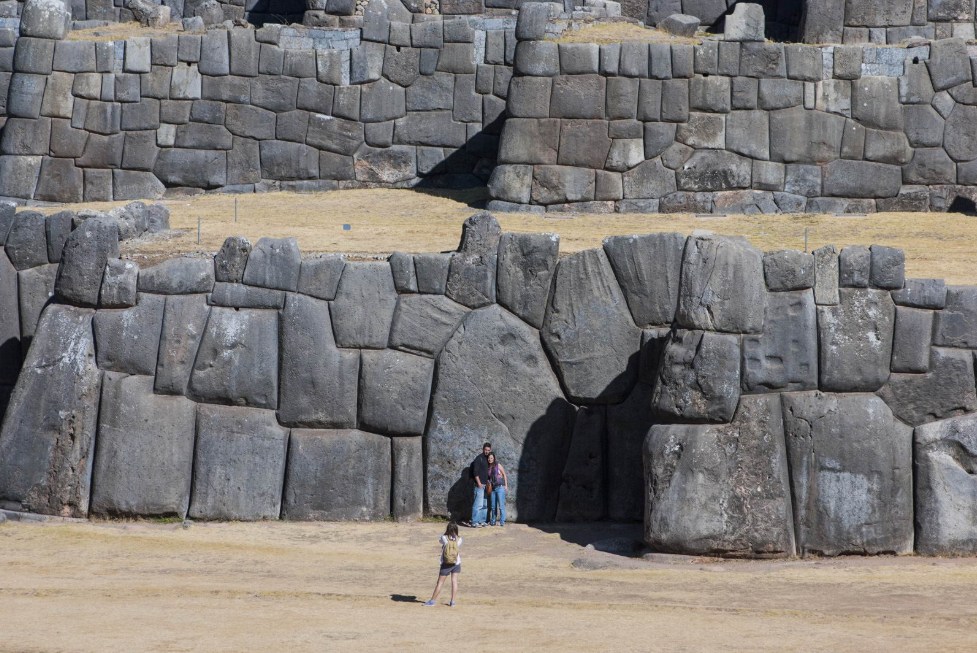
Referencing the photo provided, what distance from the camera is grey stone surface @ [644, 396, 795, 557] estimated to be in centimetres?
1373

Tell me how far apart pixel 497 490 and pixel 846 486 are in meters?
3.24

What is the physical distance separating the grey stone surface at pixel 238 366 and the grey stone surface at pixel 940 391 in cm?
580

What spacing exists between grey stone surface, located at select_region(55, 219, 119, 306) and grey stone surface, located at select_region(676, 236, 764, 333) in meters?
5.64

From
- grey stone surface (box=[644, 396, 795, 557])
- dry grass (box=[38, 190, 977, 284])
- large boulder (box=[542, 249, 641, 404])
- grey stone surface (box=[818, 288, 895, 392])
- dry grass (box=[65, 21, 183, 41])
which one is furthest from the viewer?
dry grass (box=[65, 21, 183, 41])

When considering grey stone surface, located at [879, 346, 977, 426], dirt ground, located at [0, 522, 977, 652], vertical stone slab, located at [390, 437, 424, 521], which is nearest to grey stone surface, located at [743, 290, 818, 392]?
grey stone surface, located at [879, 346, 977, 426]

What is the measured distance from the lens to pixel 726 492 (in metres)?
13.7

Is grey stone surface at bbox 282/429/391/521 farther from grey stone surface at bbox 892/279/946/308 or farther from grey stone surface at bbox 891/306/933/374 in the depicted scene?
grey stone surface at bbox 892/279/946/308

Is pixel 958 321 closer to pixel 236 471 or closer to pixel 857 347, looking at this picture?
pixel 857 347

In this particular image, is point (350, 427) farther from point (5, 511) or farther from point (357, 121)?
point (357, 121)

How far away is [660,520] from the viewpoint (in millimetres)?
13836

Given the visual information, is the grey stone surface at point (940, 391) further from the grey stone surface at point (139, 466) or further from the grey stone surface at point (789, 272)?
the grey stone surface at point (139, 466)

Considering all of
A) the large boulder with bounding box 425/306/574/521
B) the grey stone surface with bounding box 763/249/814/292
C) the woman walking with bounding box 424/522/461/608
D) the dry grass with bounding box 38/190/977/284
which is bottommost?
the woman walking with bounding box 424/522/461/608

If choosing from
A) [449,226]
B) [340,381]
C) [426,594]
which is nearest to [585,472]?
[340,381]

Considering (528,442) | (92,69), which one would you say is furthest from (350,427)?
(92,69)
